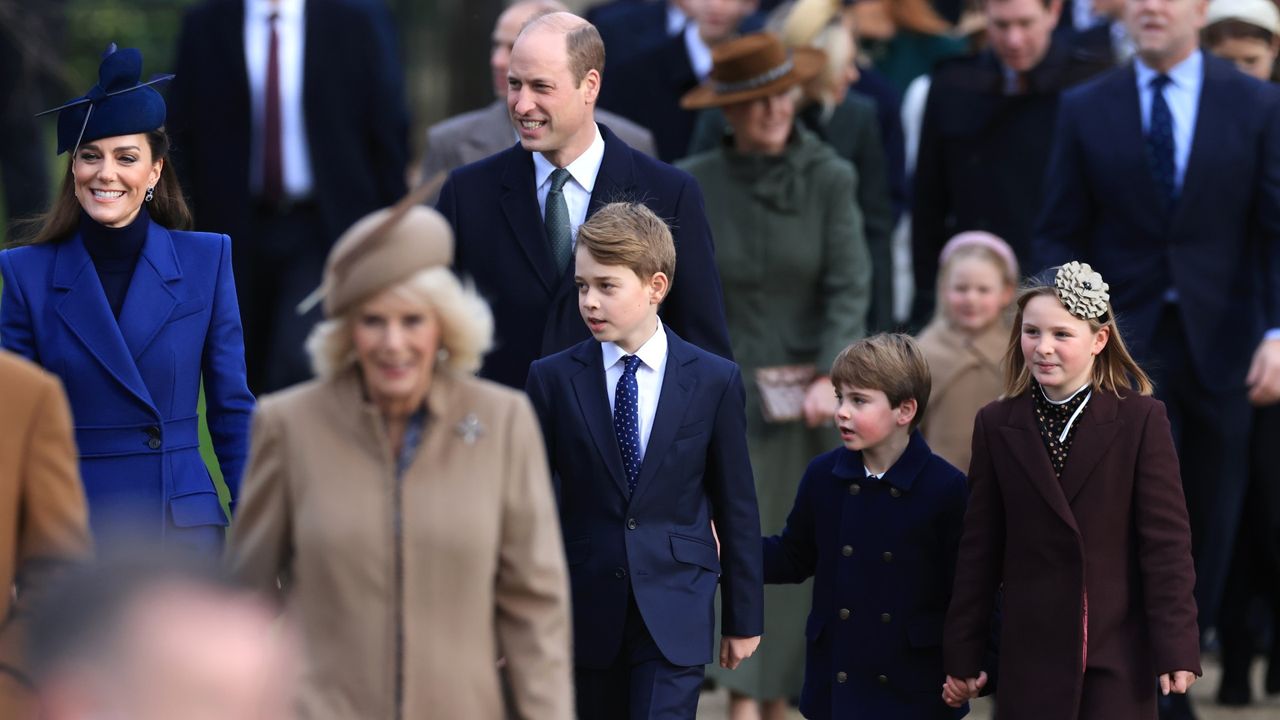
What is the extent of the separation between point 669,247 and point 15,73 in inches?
465

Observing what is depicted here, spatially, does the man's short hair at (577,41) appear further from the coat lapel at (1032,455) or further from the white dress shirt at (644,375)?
the coat lapel at (1032,455)

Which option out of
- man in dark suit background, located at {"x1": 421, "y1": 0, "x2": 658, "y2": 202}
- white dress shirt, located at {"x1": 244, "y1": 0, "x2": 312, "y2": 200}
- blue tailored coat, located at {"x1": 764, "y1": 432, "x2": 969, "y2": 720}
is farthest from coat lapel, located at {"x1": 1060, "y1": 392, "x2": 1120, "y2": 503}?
white dress shirt, located at {"x1": 244, "y1": 0, "x2": 312, "y2": 200}

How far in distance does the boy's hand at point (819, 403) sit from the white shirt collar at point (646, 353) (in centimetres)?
241

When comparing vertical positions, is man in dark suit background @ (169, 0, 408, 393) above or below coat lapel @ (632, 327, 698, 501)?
above

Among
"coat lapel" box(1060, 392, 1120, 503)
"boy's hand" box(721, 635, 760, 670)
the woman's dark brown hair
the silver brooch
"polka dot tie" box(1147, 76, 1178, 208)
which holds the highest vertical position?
"polka dot tie" box(1147, 76, 1178, 208)

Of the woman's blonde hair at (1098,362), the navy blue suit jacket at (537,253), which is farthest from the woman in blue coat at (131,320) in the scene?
the woman's blonde hair at (1098,362)

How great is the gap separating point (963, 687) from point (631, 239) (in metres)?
1.57

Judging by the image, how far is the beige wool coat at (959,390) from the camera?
27.8ft

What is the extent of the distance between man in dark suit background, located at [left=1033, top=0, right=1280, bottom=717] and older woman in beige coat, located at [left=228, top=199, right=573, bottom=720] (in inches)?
158

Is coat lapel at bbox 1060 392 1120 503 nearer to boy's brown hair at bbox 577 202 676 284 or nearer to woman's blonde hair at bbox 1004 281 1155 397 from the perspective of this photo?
woman's blonde hair at bbox 1004 281 1155 397

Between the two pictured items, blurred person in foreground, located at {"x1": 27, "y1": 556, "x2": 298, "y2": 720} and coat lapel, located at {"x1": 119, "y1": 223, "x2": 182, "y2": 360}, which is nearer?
blurred person in foreground, located at {"x1": 27, "y1": 556, "x2": 298, "y2": 720}

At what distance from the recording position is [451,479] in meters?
5.08

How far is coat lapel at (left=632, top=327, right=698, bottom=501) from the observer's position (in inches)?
246

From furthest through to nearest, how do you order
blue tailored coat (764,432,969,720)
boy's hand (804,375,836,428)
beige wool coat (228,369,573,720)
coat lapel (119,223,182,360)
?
boy's hand (804,375,836,428) < blue tailored coat (764,432,969,720) < coat lapel (119,223,182,360) < beige wool coat (228,369,573,720)
